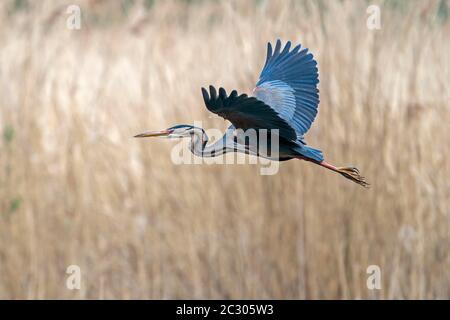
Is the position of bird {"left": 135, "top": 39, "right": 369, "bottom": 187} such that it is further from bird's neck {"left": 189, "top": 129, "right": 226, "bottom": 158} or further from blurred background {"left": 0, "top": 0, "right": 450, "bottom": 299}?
blurred background {"left": 0, "top": 0, "right": 450, "bottom": 299}

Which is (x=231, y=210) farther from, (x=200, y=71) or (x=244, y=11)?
(x=244, y=11)

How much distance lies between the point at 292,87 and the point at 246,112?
0.37 m

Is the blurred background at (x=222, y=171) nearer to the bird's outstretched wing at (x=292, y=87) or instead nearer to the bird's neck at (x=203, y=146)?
the bird's outstretched wing at (x=292, y=87)

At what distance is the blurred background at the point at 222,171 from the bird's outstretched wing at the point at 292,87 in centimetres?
102

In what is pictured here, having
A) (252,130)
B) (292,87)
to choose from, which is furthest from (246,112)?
(292,87)

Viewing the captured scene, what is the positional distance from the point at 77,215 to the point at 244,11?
1032mm

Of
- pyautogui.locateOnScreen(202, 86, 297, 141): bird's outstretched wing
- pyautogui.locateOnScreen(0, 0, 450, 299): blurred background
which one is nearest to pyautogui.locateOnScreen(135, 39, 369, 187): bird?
pyautogui.locateOnScreen(202, 86, 297, 141): bird's outstretched wing

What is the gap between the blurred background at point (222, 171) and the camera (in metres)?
2.62

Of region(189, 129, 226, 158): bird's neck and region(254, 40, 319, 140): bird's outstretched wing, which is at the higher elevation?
region(254, 40, 319, 140): bird's outstretched wing

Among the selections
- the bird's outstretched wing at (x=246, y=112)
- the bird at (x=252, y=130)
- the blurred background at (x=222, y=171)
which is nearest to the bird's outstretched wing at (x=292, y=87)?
the bird at (x=252, y=130)

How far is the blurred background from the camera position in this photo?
8.61 feet

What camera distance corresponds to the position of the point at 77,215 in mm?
3158

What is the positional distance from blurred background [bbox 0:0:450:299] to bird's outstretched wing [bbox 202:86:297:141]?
146 cm
